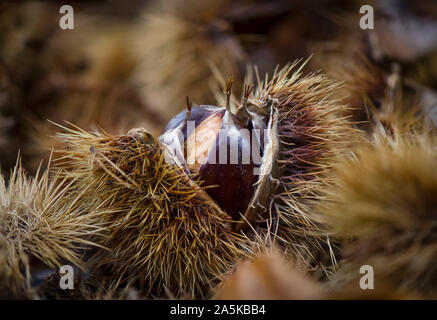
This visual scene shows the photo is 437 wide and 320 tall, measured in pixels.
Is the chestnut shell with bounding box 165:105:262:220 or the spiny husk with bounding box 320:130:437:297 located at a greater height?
the chestnut shell with bounding box 165:105:262:220

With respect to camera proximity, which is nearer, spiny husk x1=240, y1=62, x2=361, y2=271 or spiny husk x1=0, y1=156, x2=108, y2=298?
spiny husk x1=0, y1=156, x2=108, y2=298

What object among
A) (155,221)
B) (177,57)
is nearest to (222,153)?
(155,221)

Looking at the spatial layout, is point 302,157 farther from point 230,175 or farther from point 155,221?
point 155,221

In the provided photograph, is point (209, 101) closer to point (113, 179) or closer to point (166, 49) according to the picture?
point (166, 49)

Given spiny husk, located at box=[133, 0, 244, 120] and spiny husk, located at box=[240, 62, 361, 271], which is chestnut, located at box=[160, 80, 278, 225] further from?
spiny husk, located at box=[133, 0, 244, 120]

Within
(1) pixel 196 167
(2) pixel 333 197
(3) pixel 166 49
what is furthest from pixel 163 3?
(2) pixel 333 197

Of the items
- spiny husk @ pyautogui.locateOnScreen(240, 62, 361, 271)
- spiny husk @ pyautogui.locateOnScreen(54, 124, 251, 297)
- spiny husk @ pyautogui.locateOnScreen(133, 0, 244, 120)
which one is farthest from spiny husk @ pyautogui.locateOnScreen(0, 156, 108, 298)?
spiny husk @ pyautogui.locateOnScreen(133, 0, 244, 120)

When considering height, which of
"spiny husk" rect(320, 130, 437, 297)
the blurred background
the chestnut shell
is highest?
the blurred background
